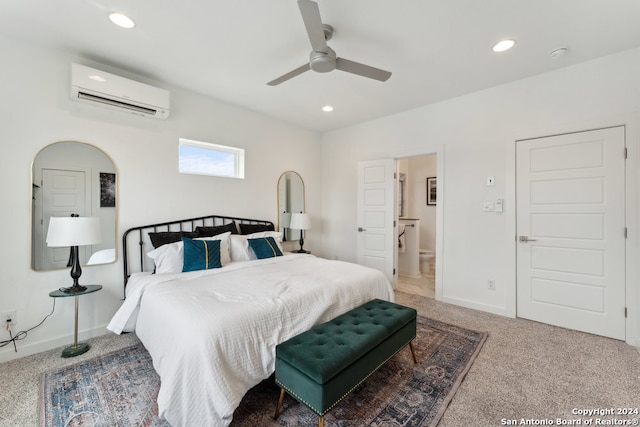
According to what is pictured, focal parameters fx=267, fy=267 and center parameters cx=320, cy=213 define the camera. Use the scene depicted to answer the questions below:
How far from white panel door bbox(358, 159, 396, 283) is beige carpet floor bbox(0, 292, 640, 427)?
167 cm

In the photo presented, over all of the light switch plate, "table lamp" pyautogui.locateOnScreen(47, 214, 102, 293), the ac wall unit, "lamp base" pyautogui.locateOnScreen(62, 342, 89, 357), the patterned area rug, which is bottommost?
the patterned area rug

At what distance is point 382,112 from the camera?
3.99 meters

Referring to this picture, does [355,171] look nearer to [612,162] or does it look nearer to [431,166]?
[431,166]

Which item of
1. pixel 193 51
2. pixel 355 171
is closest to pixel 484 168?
pixel 355 171

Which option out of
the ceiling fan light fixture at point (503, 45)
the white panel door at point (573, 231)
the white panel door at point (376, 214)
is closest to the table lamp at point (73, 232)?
the white panel door at point (376, 214)

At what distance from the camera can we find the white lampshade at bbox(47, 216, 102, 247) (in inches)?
83.4

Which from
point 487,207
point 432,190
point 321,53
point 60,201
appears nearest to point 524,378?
point 487,207

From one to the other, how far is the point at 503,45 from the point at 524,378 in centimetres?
273

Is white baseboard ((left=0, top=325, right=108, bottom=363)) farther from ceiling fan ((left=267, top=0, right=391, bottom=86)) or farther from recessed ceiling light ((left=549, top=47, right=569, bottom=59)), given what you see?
recessed ceiling light ((left=549, top=47, right=569, bottom=59))

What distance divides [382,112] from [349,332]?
329 centimetres

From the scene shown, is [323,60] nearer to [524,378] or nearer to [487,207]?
[487,207]

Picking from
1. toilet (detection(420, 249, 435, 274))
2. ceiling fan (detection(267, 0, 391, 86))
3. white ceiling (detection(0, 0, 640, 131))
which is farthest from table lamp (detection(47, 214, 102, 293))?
toilet (detection(420, 249, 435, 274))

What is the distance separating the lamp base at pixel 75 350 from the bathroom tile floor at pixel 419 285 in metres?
3.79

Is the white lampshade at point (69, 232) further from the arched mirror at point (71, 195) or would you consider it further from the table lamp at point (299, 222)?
the table lamp at point (299, 222)
